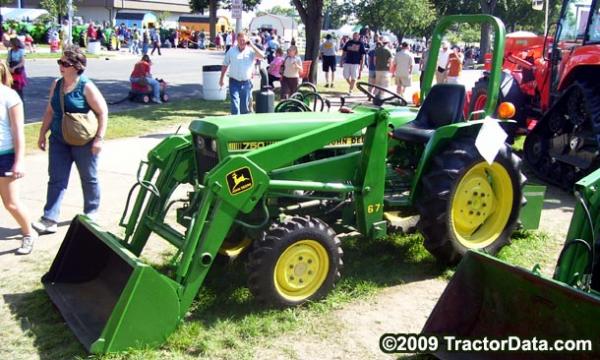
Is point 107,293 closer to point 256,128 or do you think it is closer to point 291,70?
point 256,128

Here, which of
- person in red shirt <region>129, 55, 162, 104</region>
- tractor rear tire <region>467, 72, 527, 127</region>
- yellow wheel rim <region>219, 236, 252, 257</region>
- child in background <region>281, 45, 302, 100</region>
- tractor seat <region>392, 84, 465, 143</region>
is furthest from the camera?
person in red shirt <region>129, 55, 162, 104</region>

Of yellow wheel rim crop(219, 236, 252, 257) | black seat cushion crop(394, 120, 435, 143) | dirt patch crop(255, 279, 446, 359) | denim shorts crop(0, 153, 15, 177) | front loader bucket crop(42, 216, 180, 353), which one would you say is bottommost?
dirt patch crop(255, 279, 446, 359)

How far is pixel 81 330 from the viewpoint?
362 centimetres

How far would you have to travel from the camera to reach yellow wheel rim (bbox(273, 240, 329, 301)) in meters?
3.98

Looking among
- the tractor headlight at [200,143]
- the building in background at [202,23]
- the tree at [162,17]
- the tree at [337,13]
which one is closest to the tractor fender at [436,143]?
the tractor headlight at [200,143]

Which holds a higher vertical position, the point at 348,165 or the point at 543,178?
the point at 348,165

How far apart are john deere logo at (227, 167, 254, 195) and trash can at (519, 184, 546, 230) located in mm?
2807

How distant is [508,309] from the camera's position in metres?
3.36

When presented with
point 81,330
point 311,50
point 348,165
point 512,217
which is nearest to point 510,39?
point 311,50

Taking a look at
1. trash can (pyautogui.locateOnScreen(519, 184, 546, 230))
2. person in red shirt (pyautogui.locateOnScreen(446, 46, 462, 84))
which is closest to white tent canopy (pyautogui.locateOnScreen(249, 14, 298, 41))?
person in red shirt (pyautogui.locateOnScreen(446, 46, 462, 84))

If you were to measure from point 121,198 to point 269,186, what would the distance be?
3.25 m

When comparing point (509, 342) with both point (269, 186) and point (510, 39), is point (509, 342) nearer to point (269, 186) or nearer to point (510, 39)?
point (269, 186)

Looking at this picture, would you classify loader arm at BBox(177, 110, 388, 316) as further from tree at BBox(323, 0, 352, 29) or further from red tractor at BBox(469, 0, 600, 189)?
tree at BBox(323, 0, 352, 29)

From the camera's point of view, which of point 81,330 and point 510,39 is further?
point 510,39
